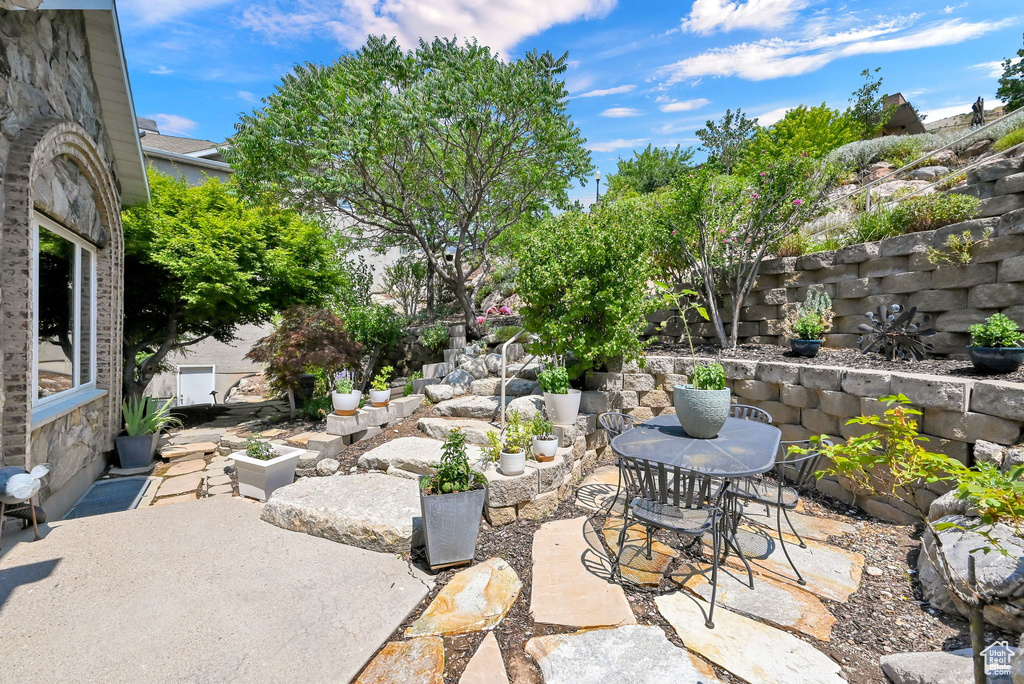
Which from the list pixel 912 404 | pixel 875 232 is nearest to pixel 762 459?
pixel 912 404

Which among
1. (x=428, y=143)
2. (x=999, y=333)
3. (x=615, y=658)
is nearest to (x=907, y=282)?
(x=999, y=333)

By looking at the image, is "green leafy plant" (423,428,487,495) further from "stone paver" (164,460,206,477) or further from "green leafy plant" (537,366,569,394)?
"stone paver" (164,460,206,477)

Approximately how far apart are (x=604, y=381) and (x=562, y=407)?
92 cm

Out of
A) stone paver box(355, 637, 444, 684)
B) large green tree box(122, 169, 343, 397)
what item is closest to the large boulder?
stone paver box(355, 637, 444, 684)

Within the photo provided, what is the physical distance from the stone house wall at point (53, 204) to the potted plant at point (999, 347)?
687 centimetres

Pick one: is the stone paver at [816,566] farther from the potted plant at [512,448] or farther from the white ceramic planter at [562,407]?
the white ceramic planter at [562,407]

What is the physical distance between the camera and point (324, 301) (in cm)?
725

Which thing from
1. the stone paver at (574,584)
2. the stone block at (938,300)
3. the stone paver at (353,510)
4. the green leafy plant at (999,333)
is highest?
the stone block at (938,300)

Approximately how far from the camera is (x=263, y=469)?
12.9 feet

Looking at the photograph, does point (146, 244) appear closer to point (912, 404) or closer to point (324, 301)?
point (324, 301)

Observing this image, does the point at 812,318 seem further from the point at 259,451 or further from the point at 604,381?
the point at 259,451

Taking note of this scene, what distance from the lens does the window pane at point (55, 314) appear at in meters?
3.67

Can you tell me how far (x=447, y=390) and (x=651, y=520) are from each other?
3.74 meters

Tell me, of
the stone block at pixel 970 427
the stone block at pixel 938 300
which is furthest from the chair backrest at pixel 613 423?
the stone block at pixel 938 300
